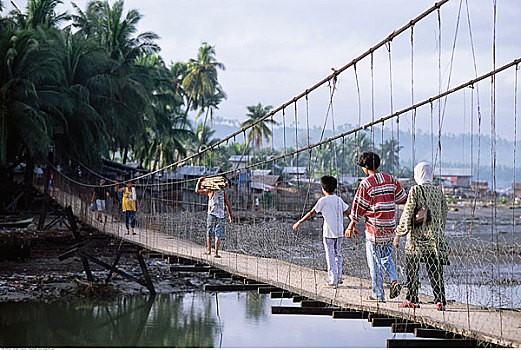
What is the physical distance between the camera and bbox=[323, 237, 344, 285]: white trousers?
5.16m

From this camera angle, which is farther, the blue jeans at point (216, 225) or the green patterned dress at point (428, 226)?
the blue jeans at point (216, 225)

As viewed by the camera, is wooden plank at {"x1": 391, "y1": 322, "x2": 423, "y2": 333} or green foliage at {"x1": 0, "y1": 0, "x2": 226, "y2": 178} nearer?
wooden plank at {"x1": 391, "y1": 322, "x2": 423, "y2": 333}

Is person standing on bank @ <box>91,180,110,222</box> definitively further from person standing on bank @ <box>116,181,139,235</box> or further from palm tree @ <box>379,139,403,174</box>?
palm tree @ <box>379,139,403,174</box>

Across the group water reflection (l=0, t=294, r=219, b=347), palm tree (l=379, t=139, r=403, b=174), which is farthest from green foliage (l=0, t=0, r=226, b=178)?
palm tree (l=379, t=139, r=403, b=174)

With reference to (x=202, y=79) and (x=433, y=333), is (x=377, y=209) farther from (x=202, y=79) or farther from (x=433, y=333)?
(x=202, y=79)

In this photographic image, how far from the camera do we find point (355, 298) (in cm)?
479

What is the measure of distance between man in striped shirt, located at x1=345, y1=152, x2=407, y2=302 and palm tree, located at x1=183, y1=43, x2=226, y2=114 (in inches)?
1254

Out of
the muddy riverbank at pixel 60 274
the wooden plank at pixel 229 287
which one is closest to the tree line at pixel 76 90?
the muddy riverbank at pixel 60 274

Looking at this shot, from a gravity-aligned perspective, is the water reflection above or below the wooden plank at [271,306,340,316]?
below

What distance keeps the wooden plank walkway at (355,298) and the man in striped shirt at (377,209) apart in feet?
1.06

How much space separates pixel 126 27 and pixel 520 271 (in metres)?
16.2

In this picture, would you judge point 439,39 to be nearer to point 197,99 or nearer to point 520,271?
point 520,271

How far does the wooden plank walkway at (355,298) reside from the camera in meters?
3.84

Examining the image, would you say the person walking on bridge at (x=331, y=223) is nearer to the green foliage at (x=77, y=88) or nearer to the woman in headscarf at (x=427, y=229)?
the woman in headscarf at (x=427, y=229)
